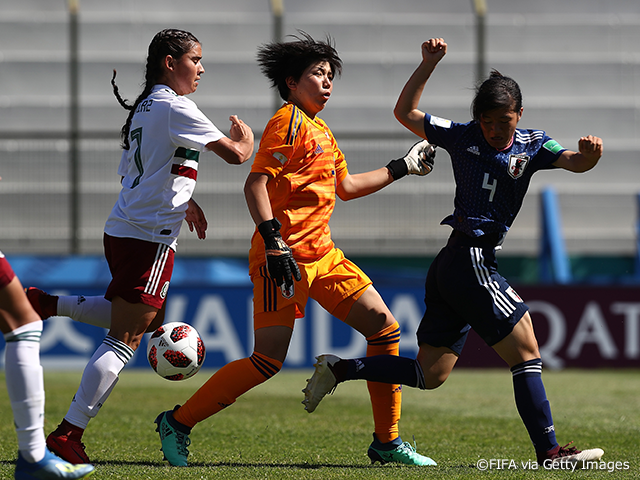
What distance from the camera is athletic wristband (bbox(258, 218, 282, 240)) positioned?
13.5 ft

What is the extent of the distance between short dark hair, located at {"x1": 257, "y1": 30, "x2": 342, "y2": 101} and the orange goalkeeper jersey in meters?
0.22

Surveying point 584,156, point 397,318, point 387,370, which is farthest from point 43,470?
point 397,318

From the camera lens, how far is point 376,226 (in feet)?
44.0

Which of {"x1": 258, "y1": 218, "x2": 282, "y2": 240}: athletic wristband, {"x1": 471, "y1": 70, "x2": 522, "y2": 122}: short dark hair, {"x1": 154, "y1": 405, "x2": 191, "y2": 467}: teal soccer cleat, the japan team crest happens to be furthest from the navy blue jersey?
{"x1": 154, "y1": 405, "x2": 191, "y2": 467}: teal soccer cleat

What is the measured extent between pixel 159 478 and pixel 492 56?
1357 centimetres

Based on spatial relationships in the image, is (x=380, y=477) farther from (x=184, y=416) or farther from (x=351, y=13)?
(x=351, y=13)

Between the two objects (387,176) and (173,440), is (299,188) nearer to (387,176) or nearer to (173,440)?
(387,176)

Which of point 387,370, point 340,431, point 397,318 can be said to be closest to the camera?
point 387,370

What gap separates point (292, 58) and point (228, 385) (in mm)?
1748

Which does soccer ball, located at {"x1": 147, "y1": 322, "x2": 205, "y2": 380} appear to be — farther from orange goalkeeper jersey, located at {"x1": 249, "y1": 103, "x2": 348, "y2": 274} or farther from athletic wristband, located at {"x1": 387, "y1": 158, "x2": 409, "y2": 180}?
athletic wristband, located at {"x1": 387, "y1": 158, "x2": 409, "y2": 180}

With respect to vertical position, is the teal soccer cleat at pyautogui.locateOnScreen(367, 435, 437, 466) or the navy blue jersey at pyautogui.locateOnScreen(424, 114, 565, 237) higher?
the navy blue jersey at pyautogui.locateOnScreen(424, 114, 565, 237)

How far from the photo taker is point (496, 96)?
4172mm

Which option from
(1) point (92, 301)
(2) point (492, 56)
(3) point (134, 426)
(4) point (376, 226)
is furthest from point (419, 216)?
(1) point (92, 301)

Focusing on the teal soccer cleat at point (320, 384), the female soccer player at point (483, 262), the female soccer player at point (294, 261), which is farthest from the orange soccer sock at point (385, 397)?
the teal soccer cleat at point (320, 384)
